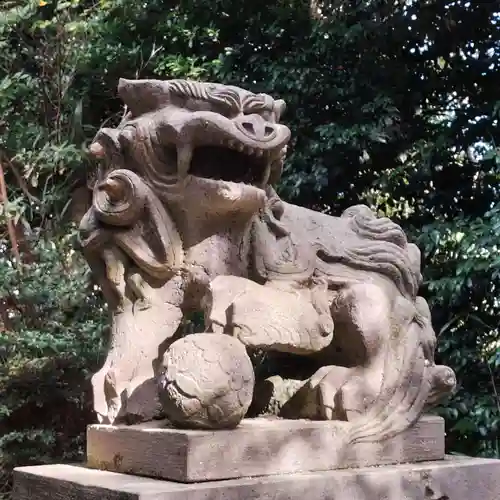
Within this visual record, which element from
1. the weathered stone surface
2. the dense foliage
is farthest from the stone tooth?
the dense foliage

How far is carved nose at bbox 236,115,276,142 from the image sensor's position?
219cm

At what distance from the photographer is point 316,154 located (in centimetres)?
476

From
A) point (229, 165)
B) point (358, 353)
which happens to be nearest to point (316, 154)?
point (229, 165)

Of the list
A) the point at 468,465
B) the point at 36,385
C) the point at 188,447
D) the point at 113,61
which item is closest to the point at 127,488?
the point at 188,447

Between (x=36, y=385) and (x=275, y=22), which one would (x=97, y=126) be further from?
(x=36, y=385)

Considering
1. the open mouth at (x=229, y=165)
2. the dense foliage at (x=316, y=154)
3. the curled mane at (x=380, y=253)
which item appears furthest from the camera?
the dense foliage at (x=316, y=154)

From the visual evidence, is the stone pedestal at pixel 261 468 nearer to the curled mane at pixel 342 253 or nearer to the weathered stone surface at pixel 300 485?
the weathered stone surface at pixel 300 485

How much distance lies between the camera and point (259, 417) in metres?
2.32

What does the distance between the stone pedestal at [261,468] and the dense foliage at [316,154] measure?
5.48 ft

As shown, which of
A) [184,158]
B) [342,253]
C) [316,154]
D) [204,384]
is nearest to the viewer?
[204,384]

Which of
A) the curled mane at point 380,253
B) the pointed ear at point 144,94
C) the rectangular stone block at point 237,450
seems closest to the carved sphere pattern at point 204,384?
the rectangular stone block at point 237,450

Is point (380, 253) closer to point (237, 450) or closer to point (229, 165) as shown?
point (229, 165)

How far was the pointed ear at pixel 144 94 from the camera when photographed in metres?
2.26

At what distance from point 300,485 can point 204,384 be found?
0.35 meters
